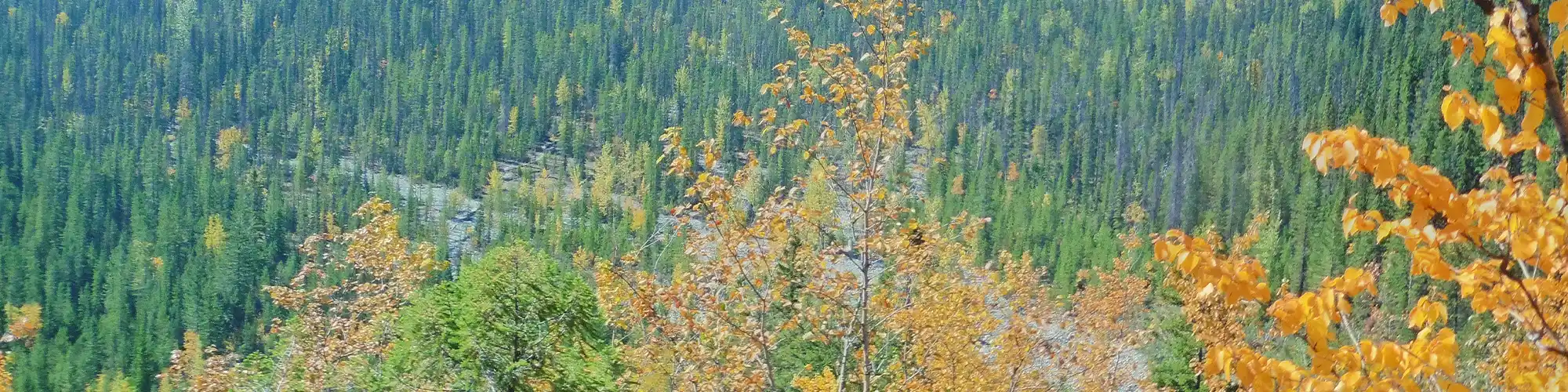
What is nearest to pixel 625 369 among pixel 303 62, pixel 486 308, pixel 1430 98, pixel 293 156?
pixel 486 308

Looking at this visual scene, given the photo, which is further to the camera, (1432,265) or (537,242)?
(537,242)

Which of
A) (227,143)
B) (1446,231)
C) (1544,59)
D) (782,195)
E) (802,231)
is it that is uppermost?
(1544,59)

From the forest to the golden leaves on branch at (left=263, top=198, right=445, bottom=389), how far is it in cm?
7

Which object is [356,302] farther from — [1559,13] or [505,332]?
[1559,13]

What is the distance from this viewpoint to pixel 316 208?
10925cm

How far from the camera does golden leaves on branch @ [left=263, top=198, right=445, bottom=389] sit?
42.5ft

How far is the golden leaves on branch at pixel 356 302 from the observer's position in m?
13.0

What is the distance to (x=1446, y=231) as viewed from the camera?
2764 mm

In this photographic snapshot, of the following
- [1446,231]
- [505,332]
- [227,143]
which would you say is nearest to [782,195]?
[1446,231]

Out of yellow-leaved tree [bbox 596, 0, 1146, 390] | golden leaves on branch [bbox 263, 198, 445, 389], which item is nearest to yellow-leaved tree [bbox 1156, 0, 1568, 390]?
yellow-leaved tree [bbox 596, 0, 1146, 390]

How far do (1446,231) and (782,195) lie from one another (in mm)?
4773

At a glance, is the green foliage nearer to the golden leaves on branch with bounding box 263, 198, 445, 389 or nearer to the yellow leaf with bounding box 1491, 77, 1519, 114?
the golden leaves on branch with bounding box 263, 198, 445, 389

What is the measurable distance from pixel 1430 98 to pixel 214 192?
105097 millimetres

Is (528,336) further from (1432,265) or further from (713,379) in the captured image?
(1432,265)
